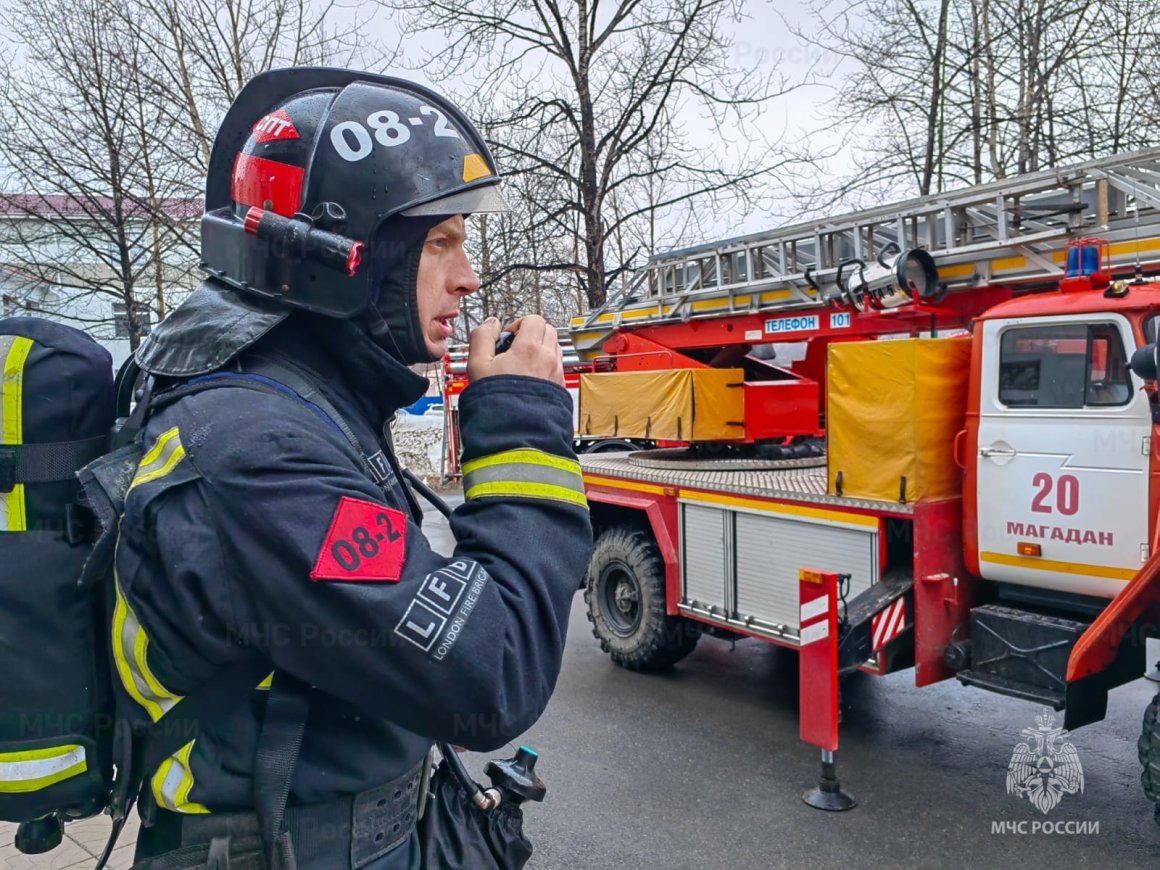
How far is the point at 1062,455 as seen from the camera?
4406 millimetres

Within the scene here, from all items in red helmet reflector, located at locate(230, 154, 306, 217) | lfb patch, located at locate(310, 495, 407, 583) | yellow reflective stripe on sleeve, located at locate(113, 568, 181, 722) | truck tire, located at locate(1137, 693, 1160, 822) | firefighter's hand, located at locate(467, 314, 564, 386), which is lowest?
truck tire, located at locate(1137, 693, 1160, 822)

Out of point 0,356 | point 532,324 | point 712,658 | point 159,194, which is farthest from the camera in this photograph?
point 159,194

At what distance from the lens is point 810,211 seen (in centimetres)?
1397

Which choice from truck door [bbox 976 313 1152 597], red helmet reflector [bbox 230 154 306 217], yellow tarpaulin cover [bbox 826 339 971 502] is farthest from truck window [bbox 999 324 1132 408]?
red helmet reflector [bbox 230 154 306 217]

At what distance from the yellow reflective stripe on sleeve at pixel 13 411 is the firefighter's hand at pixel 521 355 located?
0.65 meters

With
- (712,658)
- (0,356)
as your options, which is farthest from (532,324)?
(712,658)

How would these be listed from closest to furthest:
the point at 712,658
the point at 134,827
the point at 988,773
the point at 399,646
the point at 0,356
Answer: the point at 399,646, the point at 0,356, the point at 134,827, the point at 988,773, the point at 712,658

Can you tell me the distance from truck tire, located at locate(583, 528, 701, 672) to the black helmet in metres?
5.19

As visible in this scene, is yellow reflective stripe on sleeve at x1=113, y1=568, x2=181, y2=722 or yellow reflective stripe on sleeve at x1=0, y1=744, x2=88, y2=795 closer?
yellow reflective stripe on sleeve at x1=113, y1=568, x2=181, y2=722

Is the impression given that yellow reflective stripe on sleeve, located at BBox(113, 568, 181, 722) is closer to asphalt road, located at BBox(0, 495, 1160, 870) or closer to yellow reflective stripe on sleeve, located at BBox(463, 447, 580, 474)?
yellow reflective stripe on sleeve, located at BBox(463, 447, 580, 474)

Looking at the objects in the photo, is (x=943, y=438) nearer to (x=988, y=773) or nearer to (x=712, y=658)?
(x=988, y=773)

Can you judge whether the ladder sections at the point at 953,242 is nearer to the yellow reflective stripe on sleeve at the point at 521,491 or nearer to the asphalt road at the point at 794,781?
the asphalt road at the point at 794,781

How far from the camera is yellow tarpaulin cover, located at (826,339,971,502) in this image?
472 cm

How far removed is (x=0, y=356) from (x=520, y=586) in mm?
826
